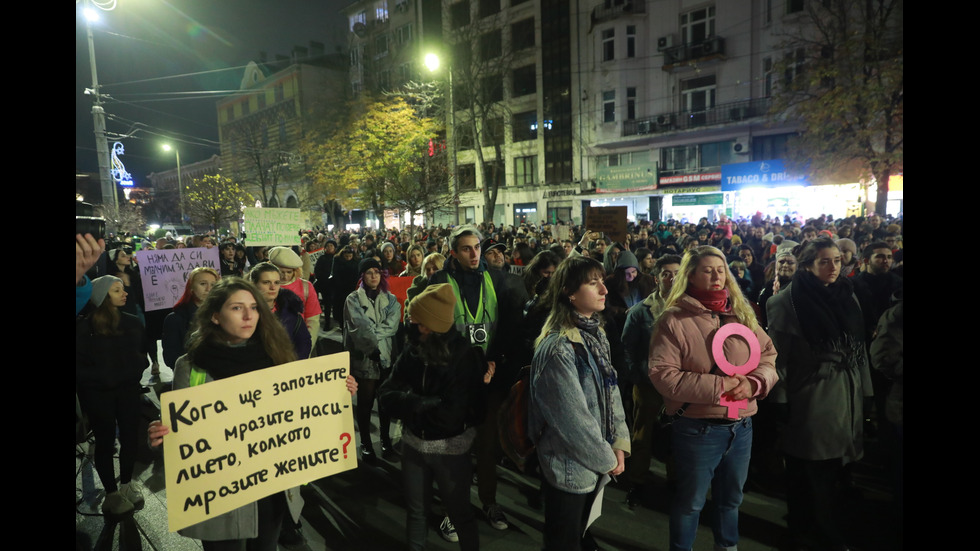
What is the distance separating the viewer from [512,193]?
3794 centimetres

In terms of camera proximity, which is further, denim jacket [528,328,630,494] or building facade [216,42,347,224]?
building facade [216,42,347,224]

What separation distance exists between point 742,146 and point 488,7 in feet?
71.2

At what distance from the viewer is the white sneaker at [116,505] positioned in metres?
4.20

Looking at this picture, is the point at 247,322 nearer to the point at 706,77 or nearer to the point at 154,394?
the point at 154,394

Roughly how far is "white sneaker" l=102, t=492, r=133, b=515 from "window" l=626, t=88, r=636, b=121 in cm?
3153

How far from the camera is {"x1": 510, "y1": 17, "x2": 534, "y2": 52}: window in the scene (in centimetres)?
3566

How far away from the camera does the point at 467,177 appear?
135ft

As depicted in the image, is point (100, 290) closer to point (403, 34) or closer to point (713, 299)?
point (713, 299)

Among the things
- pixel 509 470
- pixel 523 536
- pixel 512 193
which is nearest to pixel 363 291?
pixel 509 470

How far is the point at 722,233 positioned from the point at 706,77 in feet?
57.3

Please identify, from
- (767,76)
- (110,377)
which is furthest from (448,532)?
(767,76)

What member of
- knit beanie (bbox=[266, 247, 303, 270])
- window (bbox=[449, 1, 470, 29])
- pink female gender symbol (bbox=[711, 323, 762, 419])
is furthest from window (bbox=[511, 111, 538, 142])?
pink female gender symbol (bbox=[711, 323, 762, 419])

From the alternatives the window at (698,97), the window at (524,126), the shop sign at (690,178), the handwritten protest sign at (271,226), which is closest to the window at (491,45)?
the window at (524,126)

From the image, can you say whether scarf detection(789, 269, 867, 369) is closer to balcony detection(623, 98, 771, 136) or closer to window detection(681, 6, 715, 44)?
balcony detection(623, 98, 771, 136)
